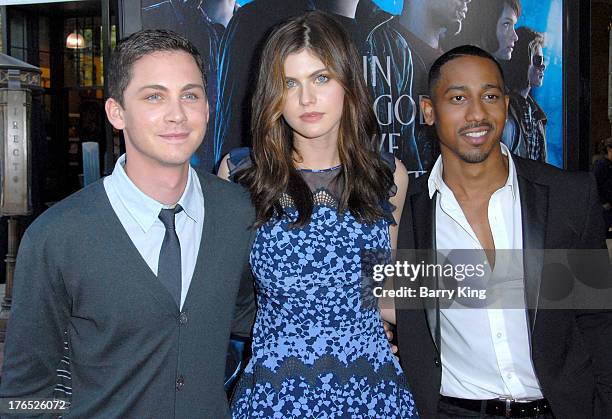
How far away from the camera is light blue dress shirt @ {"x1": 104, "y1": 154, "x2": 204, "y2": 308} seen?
1590 mm

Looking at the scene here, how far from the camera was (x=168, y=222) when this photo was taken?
5.35ft

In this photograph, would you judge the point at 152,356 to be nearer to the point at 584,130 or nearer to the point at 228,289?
the point at 228,289

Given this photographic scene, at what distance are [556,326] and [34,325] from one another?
1.37 m

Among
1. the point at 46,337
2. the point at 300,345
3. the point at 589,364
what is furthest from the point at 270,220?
the point at 589,364

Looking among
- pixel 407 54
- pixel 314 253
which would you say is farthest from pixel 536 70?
pixel 314 253

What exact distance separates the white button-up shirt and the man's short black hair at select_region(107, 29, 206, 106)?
3.09 feet

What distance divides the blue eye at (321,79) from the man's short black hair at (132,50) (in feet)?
1.41

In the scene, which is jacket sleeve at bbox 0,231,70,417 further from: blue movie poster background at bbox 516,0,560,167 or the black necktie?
blue movie poster background at bbox 516,0,560,167

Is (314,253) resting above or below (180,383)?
above

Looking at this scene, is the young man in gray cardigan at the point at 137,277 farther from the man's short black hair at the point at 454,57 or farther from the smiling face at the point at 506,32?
the smiling face at the point at 506,32

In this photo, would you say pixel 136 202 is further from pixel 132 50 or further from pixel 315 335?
pixel 315 335

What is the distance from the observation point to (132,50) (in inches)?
63.5

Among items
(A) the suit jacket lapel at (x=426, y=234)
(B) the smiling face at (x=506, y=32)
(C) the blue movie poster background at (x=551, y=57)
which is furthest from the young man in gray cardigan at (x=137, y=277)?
(C) the blue movie poster background at (x=551, y=57)

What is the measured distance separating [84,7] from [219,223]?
8.49 meters
